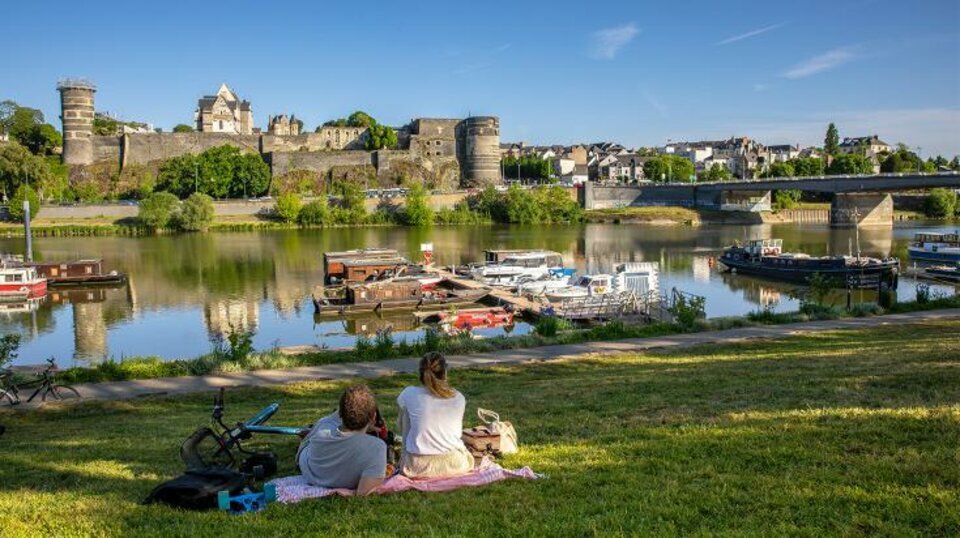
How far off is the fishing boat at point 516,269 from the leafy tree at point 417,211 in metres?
53.5

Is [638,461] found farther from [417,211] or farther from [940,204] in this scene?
[940,204]

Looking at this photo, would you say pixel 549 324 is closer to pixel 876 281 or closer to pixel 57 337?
pixel 57 337

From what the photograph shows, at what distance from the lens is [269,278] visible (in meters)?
55.0

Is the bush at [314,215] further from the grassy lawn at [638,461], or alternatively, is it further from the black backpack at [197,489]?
the black backpack at [197,489]

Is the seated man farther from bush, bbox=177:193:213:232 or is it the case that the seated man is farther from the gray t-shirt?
bush, bbox=177:193:213:232

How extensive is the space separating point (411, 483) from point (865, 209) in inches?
4775

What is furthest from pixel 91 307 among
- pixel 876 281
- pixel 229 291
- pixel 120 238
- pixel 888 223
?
pixel 888 223

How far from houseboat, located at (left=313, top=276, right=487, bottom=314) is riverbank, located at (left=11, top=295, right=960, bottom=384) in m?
19.3

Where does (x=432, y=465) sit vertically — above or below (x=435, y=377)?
below

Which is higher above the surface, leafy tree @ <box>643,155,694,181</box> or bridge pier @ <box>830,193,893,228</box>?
leafy tree @ <box>643,155,694,181</box>

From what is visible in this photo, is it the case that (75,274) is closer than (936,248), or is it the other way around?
(75,274)

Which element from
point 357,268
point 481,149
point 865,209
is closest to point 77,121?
point 481,149

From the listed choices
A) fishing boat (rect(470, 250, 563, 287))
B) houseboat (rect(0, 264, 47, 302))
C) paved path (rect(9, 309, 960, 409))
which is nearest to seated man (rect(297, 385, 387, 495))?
paved path (rect(9, 309, 960, 409))

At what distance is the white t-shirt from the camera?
825 centimetres
